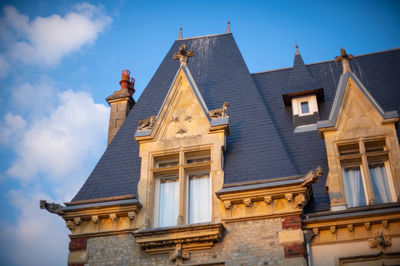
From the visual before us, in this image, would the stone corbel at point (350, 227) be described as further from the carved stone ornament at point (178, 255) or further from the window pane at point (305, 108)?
the window pane at point (305, 108)

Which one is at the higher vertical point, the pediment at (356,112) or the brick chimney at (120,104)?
the brick chimney at (120,104)

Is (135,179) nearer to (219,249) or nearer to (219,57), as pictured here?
(219,249)

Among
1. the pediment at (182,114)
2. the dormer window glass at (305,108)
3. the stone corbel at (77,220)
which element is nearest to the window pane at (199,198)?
the pediment at (182,114)

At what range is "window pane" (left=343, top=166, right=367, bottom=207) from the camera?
1384cm

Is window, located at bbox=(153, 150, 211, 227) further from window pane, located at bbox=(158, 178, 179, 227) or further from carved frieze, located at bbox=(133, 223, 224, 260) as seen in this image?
carved frieze, located at bbox=(133, 223, 224, 260)

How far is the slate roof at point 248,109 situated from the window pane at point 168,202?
85cm

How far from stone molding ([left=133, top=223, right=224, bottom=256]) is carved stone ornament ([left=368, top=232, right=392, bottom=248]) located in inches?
139

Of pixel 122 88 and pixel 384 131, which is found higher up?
pixel 122 88

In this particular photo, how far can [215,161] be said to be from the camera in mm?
14953

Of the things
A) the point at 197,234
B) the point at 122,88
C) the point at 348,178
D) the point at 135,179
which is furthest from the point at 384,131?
the point at 122,88

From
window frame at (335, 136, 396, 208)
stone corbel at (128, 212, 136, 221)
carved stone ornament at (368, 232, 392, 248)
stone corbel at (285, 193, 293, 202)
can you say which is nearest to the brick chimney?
stone corbel at (128, 212, 136, 221)

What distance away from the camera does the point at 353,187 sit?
14188mm

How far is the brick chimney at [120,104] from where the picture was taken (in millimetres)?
20484

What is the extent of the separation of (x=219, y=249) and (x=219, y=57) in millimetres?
9157
